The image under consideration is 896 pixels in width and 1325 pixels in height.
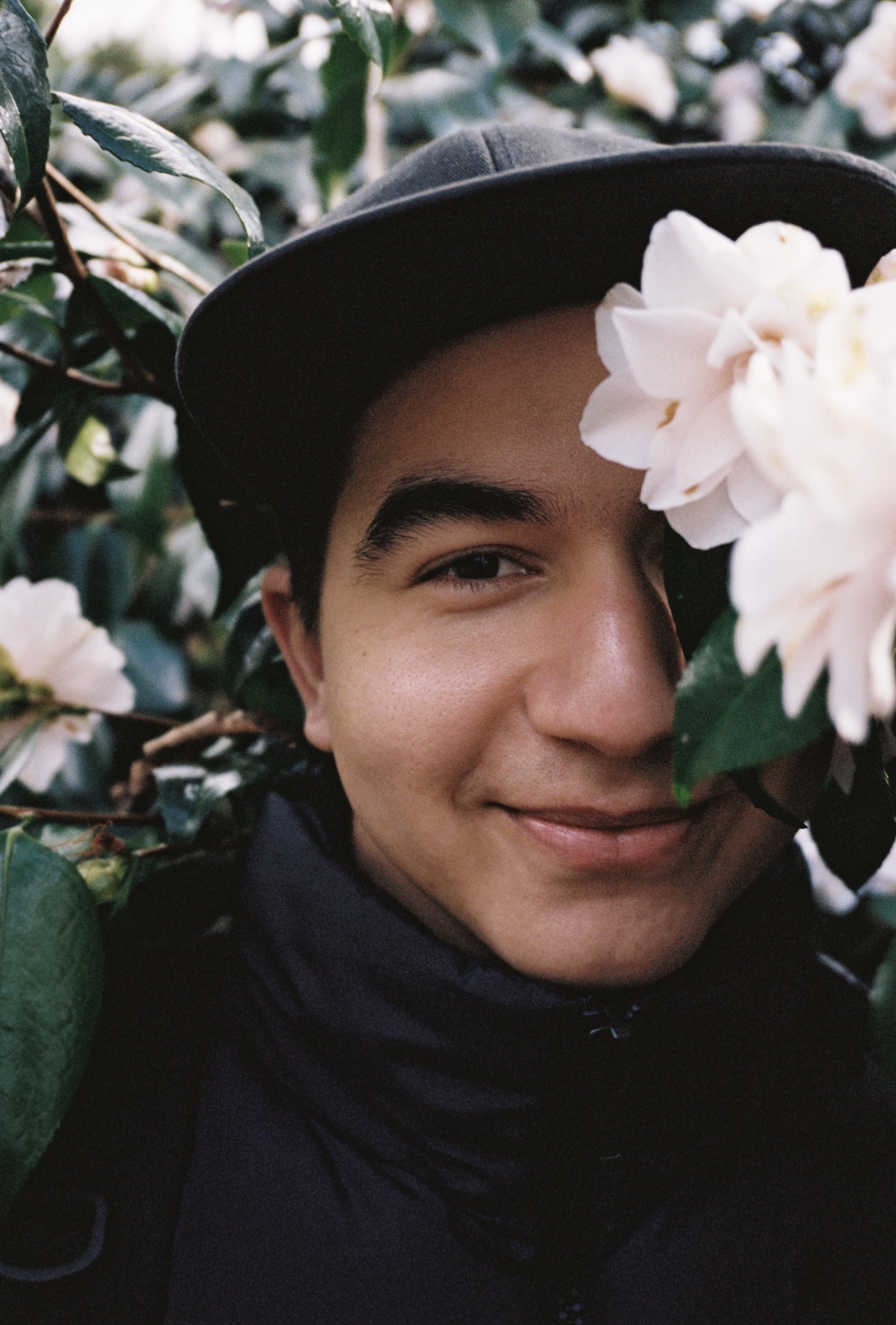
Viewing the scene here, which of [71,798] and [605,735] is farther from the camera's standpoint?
[71,798]

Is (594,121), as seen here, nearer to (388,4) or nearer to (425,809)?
(388,4)

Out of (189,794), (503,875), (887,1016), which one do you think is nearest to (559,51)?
(189,794)

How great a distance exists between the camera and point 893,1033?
0.39 m

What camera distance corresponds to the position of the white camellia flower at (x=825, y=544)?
0.35 m

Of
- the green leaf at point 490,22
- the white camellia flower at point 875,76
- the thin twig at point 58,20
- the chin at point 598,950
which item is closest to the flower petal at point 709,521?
the chin at point 598,950

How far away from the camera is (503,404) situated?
2.39 ft

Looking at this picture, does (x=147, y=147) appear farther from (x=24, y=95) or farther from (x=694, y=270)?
(x=694, y=270)

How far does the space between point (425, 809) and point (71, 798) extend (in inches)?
35.5

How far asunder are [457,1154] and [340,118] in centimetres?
129

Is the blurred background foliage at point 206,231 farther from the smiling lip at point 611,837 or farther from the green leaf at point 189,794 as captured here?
the smiling lip at point 611,837

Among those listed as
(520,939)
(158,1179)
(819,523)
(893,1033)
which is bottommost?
(158,1179)

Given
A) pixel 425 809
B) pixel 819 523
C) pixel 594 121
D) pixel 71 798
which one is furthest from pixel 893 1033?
pixel 594 121

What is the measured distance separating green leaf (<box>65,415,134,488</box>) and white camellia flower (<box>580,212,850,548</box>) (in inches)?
30.3

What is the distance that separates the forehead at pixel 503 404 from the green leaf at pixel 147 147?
0.57ft
